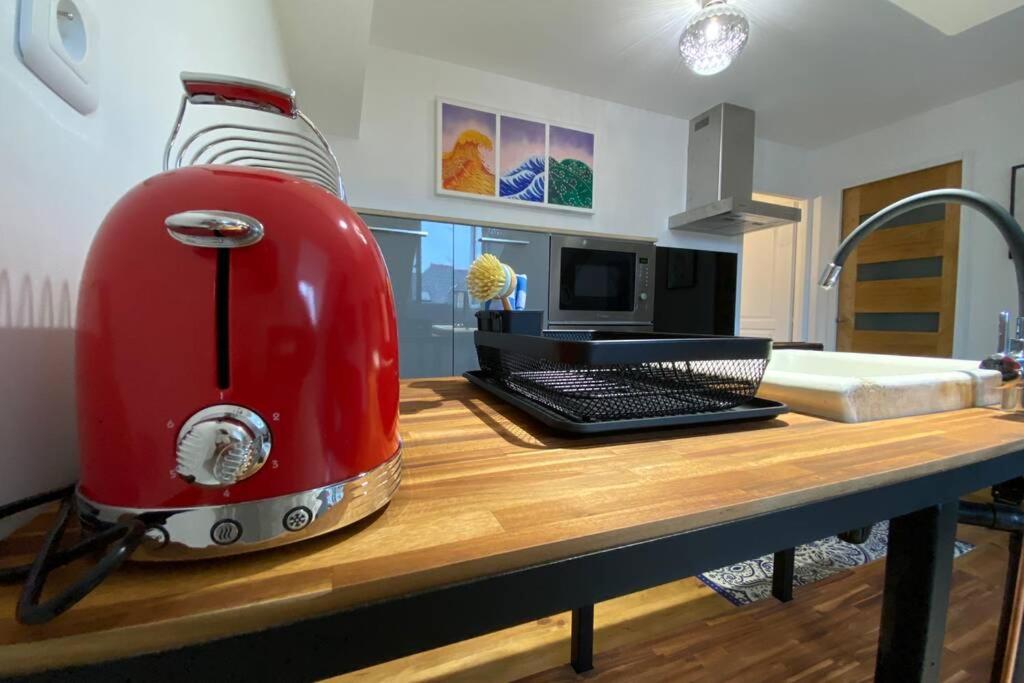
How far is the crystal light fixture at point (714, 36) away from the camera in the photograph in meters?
1.73

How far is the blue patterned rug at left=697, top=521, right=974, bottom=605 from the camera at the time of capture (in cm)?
129

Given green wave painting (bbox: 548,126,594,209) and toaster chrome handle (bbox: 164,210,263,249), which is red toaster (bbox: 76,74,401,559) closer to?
toaster chrome handle (bbox: 164,210,263,249)

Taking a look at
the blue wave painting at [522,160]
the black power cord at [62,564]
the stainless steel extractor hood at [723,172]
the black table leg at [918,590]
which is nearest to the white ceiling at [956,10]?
the stainless steel extractor hood at [723,172]

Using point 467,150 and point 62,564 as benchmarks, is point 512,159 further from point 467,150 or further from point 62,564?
point 62,564

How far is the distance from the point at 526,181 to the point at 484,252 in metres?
0.76

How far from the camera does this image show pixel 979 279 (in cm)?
271

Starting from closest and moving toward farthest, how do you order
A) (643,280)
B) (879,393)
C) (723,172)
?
(879,393) → (643,280) → (723,172)

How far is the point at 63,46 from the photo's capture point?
0.35 meters

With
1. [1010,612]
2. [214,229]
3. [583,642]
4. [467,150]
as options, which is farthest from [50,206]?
[467,150]

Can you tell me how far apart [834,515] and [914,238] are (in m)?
3.91

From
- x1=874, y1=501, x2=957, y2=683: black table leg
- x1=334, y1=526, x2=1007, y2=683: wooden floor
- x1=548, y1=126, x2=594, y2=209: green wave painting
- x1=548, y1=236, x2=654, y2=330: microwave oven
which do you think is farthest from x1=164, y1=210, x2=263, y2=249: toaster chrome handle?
x1=548, y1=126, x2=594, y2=209: green wave painting

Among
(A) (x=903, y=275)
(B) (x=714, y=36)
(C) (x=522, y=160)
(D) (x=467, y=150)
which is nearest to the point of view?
(B) (x=714, y=36)

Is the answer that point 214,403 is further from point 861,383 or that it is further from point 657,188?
point 657,188

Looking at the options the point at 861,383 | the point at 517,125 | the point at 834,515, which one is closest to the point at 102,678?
the point at 834,515
